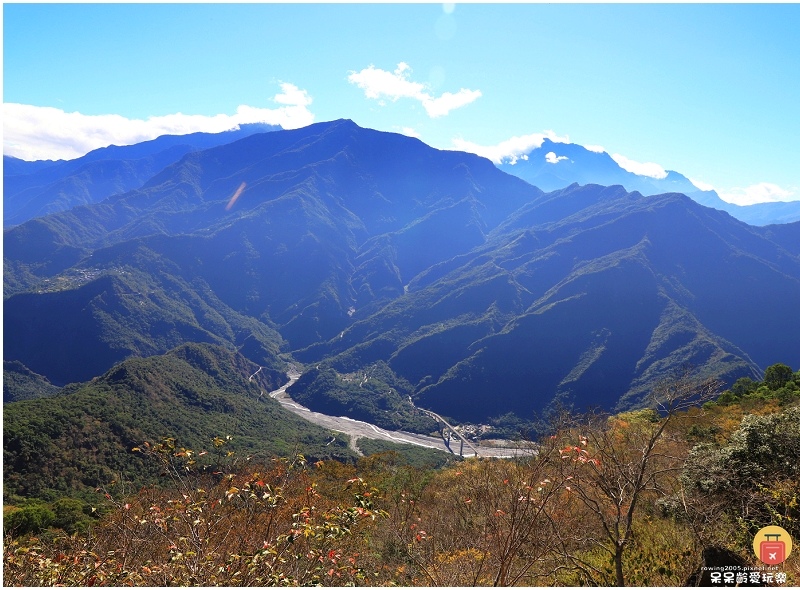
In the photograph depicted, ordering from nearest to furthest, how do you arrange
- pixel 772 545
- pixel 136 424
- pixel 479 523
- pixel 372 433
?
pixel 772 545 → pixel 479 523 → pixel 136 424 → pixel 372 433

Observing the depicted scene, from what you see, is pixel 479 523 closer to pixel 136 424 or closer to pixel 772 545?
pixel 772 545

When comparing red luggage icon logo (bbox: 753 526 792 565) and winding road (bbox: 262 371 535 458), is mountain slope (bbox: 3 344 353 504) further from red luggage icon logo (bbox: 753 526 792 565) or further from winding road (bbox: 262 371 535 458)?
red luggage icon logo (bbox: 753 526 792 565)

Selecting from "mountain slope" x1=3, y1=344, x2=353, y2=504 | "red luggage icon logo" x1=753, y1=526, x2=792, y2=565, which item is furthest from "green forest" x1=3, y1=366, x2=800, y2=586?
"mountain slope" x1=3, y1=344, x2=353, y2=504

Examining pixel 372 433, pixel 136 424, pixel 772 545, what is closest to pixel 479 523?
pixel 772 545

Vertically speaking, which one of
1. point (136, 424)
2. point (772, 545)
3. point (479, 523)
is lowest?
point (136, 424)

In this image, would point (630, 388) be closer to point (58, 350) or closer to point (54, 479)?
point (54, 479)

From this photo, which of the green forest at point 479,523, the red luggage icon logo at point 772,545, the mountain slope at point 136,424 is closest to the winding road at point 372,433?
the mountain slope at point 136,424

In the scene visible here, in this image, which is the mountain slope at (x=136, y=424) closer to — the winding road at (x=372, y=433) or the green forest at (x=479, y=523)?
the green forest at (x=479, y=523)
